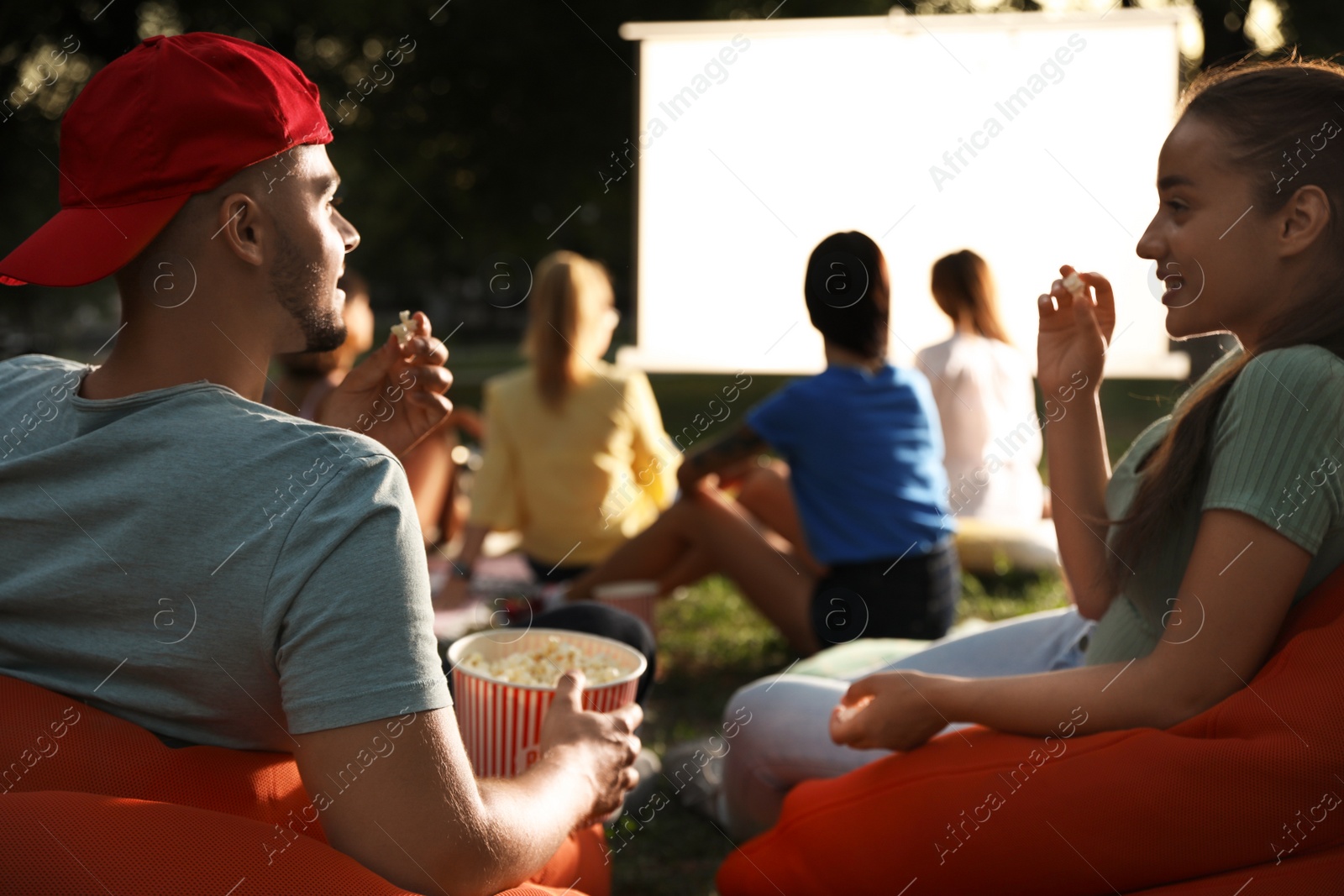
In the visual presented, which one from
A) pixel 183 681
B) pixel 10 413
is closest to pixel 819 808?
pixel 183 681

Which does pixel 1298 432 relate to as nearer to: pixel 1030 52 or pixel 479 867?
pixel 479 867

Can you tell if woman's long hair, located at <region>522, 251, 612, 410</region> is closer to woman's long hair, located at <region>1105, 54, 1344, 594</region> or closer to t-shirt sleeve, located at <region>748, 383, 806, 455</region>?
t-shirt sleeve, located at <region>748, 383, 806, 455</region>

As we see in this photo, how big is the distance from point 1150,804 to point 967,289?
12.3ft

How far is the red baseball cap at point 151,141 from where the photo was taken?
4.53 feet

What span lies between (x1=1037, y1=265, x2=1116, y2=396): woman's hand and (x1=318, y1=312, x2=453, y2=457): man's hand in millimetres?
1087

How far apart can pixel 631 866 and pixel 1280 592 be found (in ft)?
5.76

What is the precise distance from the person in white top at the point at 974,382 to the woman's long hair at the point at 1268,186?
3.30m

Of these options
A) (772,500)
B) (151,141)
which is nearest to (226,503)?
(151,141)

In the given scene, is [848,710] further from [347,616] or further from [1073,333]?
[347,616]

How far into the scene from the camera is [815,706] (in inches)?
96.0

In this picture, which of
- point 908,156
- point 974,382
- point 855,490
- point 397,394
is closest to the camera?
point 397,394

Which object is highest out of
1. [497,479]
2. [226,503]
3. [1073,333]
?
[1073,333]

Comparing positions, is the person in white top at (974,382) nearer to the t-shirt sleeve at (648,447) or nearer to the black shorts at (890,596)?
the t-shirt sleeve at (648,447)

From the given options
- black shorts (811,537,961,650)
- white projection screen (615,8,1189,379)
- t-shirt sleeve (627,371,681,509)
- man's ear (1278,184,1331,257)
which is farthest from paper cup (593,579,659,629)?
white projection screen (615,8,1189,379)
